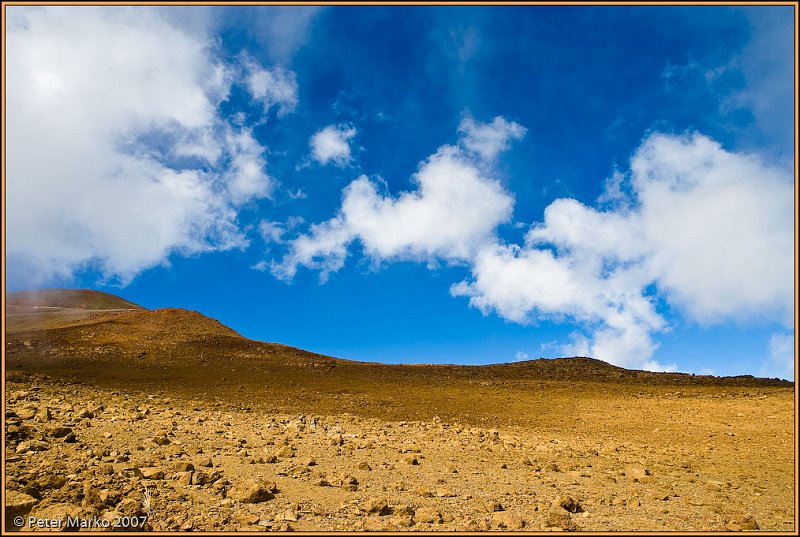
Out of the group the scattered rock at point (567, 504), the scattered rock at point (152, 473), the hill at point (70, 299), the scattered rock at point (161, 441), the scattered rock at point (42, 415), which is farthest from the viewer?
the hill at point (70, 299)

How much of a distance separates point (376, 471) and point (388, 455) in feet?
4.17

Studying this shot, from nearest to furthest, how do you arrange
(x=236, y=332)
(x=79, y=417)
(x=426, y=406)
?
1. (x=79, y=417)
2. (x=426, y=406)
3. (x=236, y=332)

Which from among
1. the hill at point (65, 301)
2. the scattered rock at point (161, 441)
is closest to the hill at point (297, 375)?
the scattered rock at point (161, 441)

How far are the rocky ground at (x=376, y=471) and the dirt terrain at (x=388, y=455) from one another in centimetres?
4

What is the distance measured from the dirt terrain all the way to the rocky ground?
4 cm

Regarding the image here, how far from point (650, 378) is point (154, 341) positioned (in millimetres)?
30298

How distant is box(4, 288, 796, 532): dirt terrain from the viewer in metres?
6.24

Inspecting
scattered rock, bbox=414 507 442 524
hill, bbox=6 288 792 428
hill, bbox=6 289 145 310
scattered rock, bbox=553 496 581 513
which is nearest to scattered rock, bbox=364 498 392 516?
scattered rock, bbox=414 507 442 524

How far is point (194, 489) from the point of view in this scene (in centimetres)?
688

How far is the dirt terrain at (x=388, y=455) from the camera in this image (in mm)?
6244

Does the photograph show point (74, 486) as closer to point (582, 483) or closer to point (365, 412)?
point (582, 483)

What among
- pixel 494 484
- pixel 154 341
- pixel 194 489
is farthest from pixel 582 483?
pixel 154 341

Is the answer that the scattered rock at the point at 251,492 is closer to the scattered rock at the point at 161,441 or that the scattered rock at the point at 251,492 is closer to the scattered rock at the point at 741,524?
the scattered rock at the point at 161,441

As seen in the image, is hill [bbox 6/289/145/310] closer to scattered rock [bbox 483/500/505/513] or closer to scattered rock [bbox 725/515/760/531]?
scattered rock [bbox 483/500/505/513]
